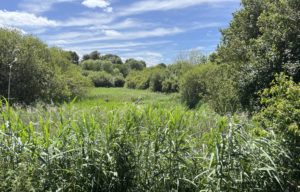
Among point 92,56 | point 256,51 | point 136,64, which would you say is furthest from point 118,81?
point 256,51

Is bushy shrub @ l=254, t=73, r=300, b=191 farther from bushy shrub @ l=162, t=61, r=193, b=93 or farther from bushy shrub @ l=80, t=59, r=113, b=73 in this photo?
bushy shrub @ l=80, t=59, r=113, b=73

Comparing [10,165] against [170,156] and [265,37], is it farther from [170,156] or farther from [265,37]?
[265,37]

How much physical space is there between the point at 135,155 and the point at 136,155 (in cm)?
1

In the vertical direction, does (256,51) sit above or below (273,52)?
above

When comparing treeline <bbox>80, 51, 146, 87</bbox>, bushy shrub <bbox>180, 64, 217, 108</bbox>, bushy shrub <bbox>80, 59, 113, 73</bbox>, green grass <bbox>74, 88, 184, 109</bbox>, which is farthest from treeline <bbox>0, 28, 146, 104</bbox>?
bushy shrub <bbox>80, 59, 113, 73</bbox>

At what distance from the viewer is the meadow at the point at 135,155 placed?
3.31m

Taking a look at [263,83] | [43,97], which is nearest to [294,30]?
[263,83]

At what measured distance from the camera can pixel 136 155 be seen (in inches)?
142

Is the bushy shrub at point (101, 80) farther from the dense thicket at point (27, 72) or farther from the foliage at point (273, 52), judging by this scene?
the foliage at point (273, 52)

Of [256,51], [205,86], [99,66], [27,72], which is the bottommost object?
[205,86]

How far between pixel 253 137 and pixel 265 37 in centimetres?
935

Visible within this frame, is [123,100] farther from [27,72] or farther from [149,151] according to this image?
[149,151]

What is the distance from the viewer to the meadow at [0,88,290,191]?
331 centimetres

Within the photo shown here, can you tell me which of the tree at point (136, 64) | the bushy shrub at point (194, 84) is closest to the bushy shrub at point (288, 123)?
the bushy shrub at point (194, 84)
